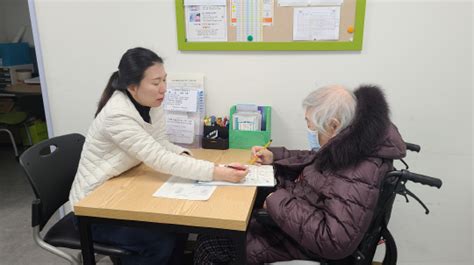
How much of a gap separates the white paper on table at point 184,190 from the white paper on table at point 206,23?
84 cm

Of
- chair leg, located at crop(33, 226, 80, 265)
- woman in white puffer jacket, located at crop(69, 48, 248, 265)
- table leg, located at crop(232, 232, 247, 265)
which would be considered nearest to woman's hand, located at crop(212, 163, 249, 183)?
woman in white puffer jacket, located at crop(69, 48, 248, 265)

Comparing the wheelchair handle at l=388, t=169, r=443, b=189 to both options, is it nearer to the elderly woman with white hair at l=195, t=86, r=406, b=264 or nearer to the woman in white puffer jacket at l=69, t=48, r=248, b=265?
the elderly woman with white hair at l=195, t=86, r=406, b=264

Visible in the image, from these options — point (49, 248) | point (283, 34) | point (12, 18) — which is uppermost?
point (12, 18)

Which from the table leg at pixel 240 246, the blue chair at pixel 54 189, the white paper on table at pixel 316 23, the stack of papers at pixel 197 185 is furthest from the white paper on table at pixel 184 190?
the white paper on table at pixel 316 23

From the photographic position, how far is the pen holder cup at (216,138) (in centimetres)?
181

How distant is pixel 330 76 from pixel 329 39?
188 millimetres

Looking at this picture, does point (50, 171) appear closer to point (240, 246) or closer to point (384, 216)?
point (240, 246)

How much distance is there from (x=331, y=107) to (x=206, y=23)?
3.01 ft

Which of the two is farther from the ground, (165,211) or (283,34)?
(283,34)

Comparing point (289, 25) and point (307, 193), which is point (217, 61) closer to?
point (289, 25)

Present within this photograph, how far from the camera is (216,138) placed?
6.00 ft

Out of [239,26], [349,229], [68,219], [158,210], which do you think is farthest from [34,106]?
[349,229]

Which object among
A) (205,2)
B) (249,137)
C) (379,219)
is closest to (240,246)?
(379,219)

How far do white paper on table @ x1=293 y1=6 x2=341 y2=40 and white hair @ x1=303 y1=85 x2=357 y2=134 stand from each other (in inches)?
22.5
